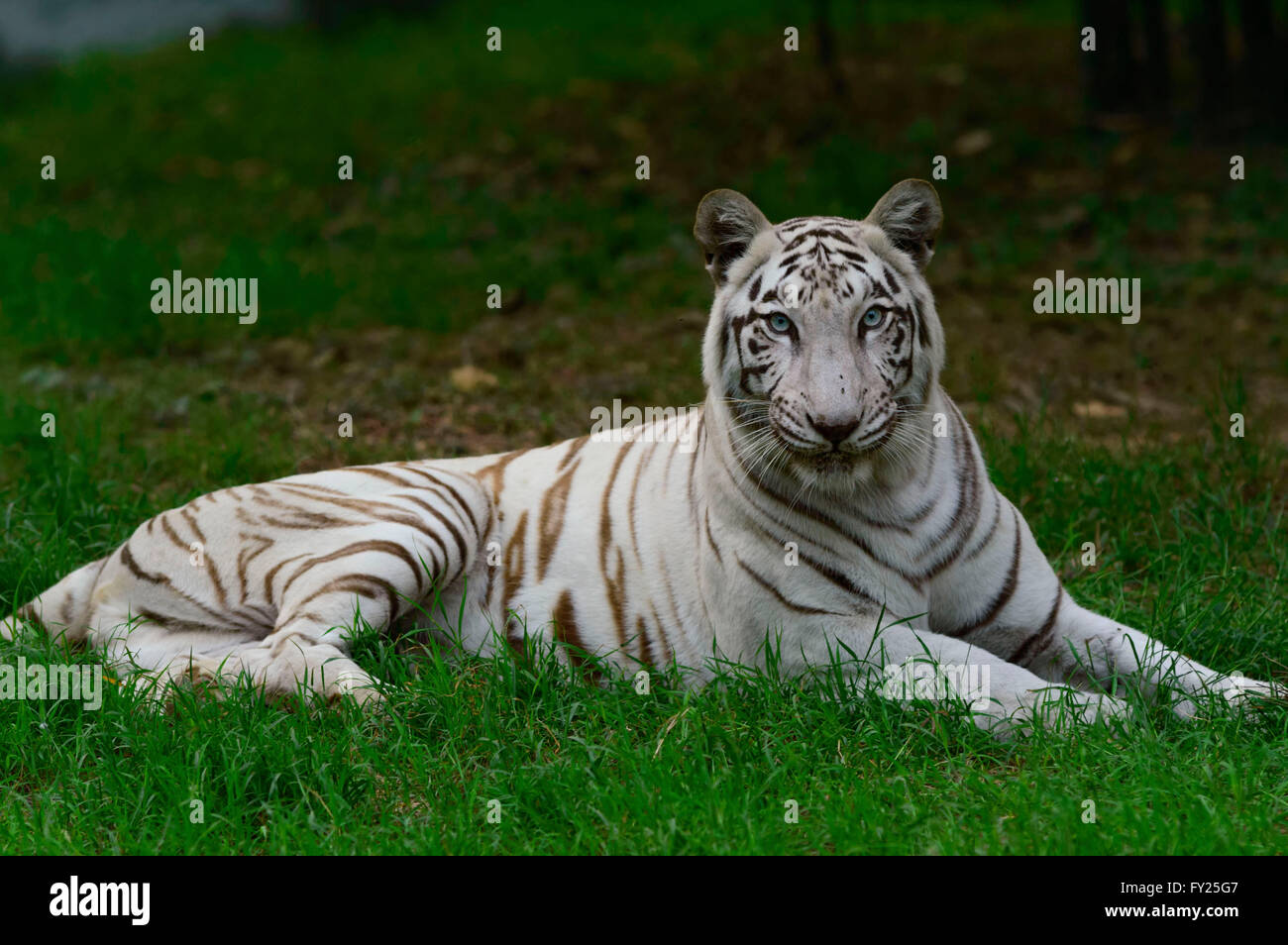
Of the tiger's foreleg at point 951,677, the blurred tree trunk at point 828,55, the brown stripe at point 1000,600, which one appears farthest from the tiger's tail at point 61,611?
the blurred tree trunk at point 828,55

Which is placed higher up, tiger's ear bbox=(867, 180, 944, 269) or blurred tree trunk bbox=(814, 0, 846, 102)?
blurred tree trunk bbox=(814, 0, 846, 102)

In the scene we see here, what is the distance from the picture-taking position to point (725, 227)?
3.62 meters

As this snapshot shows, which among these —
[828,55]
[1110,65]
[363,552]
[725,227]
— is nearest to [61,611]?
[363,552]

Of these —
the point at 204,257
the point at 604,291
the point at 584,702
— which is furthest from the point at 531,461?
the point at 204,257

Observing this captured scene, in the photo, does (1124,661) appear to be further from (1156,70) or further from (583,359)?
(1156,70)

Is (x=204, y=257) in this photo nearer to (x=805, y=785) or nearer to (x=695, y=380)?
(x=695, y=380)

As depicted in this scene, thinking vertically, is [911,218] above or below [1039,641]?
above

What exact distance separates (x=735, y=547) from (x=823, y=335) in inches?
23.9

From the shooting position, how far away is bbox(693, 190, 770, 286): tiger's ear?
11.7 ft

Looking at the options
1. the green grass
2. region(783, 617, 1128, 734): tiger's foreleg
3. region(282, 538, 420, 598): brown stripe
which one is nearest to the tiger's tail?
the green grass

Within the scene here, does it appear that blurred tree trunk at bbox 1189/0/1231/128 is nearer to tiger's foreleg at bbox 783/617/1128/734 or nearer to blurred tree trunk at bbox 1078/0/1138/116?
blurred tree trunk at bbox 1078/0/1138/116

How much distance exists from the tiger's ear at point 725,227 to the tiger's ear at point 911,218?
30 centimetres

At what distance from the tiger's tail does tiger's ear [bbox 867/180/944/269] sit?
242 cm

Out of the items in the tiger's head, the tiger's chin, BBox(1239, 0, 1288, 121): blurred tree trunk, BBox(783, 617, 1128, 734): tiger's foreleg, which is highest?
BBox(1239, 0, 1288, 121): blurred tree trunk
